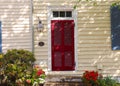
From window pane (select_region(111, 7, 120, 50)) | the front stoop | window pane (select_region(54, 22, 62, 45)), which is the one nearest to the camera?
the front stoop

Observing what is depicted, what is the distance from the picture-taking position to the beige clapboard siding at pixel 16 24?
1444cm

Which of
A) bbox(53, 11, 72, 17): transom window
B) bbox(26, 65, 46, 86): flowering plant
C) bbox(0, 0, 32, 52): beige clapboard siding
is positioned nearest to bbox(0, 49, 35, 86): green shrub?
bbox(26, 65, 46, 86): flowering plant

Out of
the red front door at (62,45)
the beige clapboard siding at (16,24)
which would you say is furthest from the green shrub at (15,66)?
the red front door at (62,45)

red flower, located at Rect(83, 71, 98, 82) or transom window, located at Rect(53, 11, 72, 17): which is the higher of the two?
transom window, located at Rect(53, 11, 72, 17)

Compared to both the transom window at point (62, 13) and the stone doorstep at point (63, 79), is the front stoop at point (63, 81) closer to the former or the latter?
the stone doorstep at point (63, 79)

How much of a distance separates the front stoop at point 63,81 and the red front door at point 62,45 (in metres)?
0.67

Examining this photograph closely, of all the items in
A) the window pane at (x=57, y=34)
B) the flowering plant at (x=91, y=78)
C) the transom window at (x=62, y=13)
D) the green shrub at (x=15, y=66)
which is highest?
the transom window at (x=62, y=13)

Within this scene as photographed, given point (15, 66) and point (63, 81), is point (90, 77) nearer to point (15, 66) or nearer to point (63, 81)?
point (63, 81)

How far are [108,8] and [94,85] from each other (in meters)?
3.42

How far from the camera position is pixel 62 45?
14688 millimetres

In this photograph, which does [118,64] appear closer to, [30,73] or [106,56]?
[106,56]

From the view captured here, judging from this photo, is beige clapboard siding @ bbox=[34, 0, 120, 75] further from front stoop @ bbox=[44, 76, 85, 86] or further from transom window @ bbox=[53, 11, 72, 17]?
front stoop @ bbox=[44, 76, 85, 86]

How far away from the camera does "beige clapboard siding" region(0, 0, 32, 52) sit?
14.4 meters

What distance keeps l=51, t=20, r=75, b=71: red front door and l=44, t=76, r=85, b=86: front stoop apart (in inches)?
26.3
